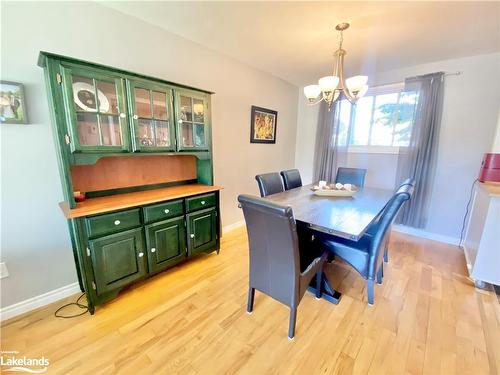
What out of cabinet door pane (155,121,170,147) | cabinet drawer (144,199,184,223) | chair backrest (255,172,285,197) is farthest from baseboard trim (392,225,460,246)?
cabinet door pane (155,121,170,147)

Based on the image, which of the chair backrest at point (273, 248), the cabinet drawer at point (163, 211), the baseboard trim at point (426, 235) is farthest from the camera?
the baseboard trim at point (426, 235)

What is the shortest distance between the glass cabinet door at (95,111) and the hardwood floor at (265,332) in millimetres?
1283

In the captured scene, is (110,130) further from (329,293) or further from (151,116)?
(329,293)

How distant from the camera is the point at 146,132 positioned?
1.88 m

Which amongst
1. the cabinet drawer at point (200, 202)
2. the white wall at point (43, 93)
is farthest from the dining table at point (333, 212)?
the white wall at point (43, 93)

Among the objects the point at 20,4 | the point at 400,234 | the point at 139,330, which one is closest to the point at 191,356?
the point at 139,330

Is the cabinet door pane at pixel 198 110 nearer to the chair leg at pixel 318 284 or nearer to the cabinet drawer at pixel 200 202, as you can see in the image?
the cabinet drawer at pixel 200 202

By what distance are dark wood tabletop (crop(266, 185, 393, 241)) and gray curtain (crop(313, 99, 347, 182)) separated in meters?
1.24

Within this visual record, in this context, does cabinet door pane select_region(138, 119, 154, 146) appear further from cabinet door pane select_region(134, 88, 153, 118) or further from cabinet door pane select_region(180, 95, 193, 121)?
cabinet door pane select_region(180, 95, 193, 121)

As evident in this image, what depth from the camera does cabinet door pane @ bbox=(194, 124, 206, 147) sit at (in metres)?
2.24

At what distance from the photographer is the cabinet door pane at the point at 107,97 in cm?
159

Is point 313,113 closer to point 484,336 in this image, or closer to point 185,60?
point 185,60

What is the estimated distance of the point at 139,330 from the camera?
148cm

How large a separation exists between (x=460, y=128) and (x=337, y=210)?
245 cm
